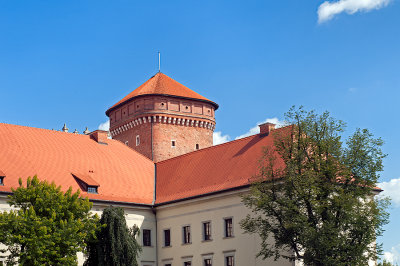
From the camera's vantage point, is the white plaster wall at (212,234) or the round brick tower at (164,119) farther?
the round brick tower at (164,119)

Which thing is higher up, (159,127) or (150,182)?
(159,127)

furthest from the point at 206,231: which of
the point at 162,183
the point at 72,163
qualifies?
the point at 72,163

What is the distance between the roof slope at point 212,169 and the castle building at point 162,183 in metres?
0.09

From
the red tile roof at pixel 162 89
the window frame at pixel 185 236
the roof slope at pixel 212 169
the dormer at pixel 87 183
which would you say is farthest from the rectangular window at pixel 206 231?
the red tile roof at pixel 162 89

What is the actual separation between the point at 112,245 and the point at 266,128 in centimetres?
1428

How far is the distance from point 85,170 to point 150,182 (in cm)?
532

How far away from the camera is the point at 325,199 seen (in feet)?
98.9

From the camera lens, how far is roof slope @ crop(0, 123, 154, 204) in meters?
40.3

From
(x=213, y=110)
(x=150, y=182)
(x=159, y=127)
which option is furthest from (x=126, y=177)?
(x=213, y=110)

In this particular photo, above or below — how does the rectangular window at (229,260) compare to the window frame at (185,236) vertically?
below

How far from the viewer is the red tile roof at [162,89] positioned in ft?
180

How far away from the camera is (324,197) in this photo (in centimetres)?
3070

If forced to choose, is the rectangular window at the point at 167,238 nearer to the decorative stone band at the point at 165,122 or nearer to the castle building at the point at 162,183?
the castle building at the point at 162,183

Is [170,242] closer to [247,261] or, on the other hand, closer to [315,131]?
[247,261]
